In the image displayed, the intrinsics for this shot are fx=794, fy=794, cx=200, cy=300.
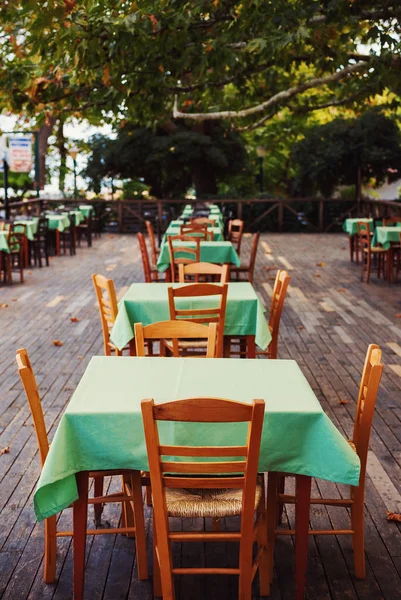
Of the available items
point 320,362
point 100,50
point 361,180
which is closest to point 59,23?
point 100,50

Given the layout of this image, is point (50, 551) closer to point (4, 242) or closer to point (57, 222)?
point (4, 242)

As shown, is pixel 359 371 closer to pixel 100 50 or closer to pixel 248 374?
pixel 248 374

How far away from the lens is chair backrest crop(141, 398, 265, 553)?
9.07 ft

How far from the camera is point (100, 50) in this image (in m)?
9.26

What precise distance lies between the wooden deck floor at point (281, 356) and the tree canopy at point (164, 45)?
2882 mm

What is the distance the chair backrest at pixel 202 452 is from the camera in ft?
9.07

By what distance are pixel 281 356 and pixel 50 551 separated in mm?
4490

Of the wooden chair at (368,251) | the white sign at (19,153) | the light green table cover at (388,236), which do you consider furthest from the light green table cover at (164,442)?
the white sign at (19,153)

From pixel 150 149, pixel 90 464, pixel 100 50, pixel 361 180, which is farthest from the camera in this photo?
pixel 150 149

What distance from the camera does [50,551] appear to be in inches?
140

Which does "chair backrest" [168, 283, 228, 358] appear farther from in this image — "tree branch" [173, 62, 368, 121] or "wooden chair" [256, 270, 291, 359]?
"tree branch" [173, 62, 368, 121]

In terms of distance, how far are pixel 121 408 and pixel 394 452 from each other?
2455 mm

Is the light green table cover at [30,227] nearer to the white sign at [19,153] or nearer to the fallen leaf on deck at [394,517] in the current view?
the white sign at [19,153]

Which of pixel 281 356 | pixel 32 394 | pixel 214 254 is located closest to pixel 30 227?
pixel 214 254
